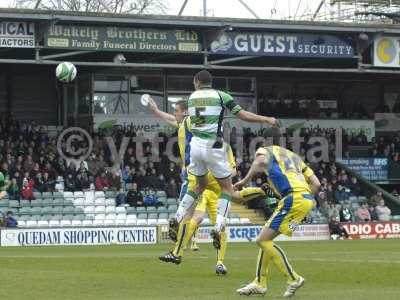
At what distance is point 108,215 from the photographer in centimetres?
3697

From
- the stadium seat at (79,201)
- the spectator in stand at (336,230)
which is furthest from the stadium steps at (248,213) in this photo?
the stadium seat at (79,201)

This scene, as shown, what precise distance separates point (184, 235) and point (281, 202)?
3.24 m

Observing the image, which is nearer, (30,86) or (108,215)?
(108,215)

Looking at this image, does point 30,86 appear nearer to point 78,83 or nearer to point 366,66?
point 78,83

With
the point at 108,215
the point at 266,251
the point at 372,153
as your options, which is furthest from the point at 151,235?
the point at 266,251

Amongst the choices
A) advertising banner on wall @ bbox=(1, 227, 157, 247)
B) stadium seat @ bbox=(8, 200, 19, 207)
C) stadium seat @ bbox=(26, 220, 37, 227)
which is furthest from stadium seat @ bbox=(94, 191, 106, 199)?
advertising banner on wall @ bbox=(1, 227, 157, 247)

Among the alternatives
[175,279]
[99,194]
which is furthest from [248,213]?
[175,279]

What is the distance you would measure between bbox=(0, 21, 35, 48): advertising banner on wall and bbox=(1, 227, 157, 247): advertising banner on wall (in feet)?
22.0

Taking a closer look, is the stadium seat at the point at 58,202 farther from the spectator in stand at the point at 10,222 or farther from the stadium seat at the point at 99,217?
the spectator in stand at the point at 10,222

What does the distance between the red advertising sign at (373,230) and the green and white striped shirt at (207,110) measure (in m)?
23.9

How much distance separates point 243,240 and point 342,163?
12099mm

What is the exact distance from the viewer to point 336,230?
37.4 m

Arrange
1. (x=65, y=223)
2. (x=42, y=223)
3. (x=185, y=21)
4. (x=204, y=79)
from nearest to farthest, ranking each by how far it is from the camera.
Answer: (x=204, y=79)
(x=42, y=223)
(x=65, y=223)
(x=185, y=21)

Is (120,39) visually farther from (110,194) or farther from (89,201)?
(89,201)
